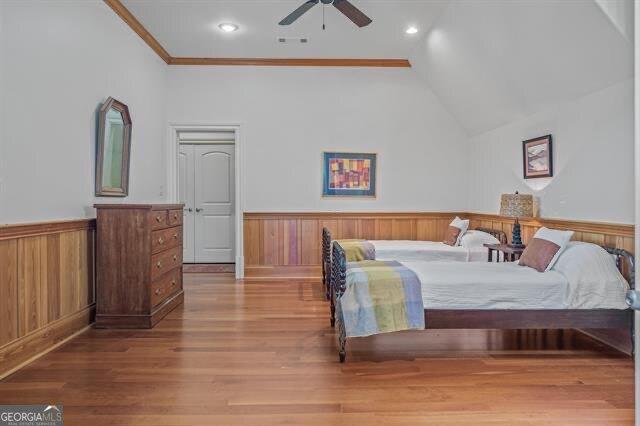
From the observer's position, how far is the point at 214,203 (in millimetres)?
7242

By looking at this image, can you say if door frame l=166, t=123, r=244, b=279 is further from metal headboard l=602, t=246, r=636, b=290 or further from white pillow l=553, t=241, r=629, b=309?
metal headboard l=602, t=246, r=636, b=290

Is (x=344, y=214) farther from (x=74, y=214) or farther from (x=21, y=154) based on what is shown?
(x=21, y=154)

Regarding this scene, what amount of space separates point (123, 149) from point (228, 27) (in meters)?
1.75

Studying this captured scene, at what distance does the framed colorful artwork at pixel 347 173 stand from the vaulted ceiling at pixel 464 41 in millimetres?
1312

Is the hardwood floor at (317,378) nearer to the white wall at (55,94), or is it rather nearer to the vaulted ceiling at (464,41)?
the white wall at (55,94)

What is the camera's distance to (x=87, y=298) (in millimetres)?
3680

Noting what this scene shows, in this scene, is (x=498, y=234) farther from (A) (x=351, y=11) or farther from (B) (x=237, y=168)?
(B) (x=237, y=168)

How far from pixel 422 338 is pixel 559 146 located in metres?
2.20

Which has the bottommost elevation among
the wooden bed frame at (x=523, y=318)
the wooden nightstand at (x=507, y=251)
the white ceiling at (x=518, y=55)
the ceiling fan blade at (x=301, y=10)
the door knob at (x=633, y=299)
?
the wooden bed frame at (x=523, y=318)

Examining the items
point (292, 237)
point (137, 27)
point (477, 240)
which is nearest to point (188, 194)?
point (292, 237)

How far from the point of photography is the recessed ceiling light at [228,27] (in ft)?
15.4

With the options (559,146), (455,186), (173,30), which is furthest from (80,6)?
(455,186)

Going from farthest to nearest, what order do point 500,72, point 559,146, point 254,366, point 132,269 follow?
point 500,72, point 559,146, point 132,269, point 254,366

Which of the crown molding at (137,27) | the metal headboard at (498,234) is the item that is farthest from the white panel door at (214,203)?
the metal headboard at (498,234)
